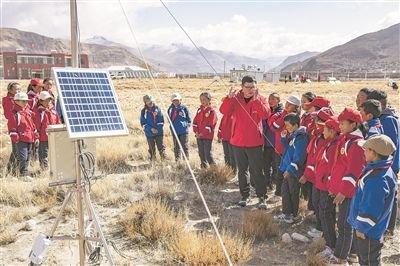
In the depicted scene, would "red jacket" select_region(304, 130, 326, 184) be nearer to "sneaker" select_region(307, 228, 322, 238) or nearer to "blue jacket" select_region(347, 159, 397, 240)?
"sneaker" select_region(307, 228, 322, 238)

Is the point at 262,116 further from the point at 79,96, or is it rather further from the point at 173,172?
the point at 79,96

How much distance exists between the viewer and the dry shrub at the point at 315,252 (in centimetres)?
502

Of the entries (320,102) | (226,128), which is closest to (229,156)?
(226,128)

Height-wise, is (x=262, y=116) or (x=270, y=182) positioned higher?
(x=262, y=116)

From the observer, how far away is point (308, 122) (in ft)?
22.1

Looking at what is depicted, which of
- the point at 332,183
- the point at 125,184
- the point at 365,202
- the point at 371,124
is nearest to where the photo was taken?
the point at 365,202

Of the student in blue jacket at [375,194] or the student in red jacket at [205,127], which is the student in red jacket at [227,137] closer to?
the student in red jacket at [205,127]

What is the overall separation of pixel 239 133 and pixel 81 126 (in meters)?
3.57

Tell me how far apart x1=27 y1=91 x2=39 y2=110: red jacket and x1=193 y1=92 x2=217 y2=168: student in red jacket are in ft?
11.0

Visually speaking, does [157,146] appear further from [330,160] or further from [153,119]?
[330,160]

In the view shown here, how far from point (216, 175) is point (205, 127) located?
1.31 meters

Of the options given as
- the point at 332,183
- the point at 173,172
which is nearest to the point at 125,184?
the point at 173,172

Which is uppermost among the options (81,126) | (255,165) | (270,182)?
(81,126)

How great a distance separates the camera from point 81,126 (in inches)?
153
